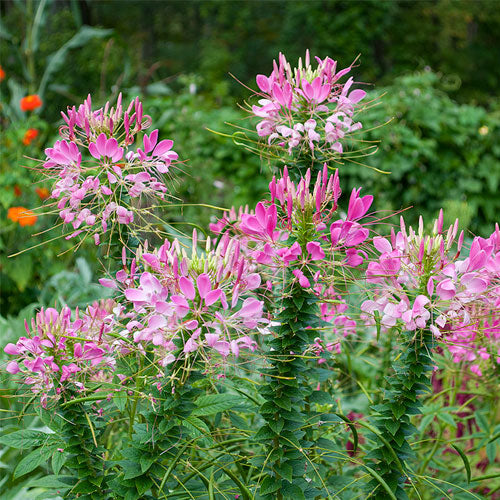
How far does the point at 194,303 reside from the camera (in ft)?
3.10

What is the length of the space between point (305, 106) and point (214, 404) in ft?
2.00

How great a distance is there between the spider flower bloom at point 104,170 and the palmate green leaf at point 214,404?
373 mm

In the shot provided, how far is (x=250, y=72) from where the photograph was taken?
48.4 ft

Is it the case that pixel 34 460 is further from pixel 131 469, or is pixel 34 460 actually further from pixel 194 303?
pixel 194 303

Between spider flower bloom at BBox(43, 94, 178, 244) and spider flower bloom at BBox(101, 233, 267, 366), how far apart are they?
0.17 m

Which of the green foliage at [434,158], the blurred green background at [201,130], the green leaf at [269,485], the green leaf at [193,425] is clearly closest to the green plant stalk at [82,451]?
the green leaf at [193,425]

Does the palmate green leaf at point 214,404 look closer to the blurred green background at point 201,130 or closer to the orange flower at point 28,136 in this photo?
the blurred green background at point 201,130

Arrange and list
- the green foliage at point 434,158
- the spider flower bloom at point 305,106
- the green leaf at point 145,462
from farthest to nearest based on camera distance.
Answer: the green foliage at point 434,158 < the spider flower bloom at point 305,106 < the green leaf at point 145,462

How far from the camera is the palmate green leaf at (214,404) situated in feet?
3.44

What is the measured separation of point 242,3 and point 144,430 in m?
16.3

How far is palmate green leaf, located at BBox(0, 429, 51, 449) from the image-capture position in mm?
1101

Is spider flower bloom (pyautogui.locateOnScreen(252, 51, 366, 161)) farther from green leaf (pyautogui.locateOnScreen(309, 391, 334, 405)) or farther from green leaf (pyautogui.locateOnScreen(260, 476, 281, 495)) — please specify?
green leaf (pyautogui.locateOnScreen(260, 476, 281, 495))

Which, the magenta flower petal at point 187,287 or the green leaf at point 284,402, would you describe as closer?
the magenta flower petal at point 187,287

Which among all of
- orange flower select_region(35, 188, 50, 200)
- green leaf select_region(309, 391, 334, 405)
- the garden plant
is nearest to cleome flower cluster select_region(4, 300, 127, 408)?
the garden plant
